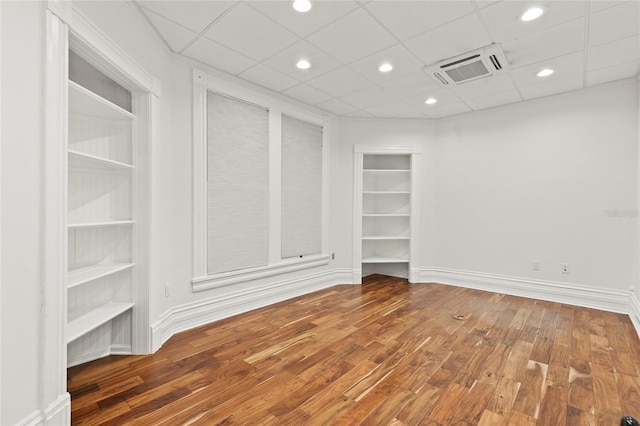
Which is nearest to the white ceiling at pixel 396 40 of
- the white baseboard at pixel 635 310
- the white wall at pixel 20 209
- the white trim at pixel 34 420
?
the white wall at pixel 20 209

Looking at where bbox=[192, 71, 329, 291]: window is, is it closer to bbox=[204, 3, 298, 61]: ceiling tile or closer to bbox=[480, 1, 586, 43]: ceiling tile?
bbox=[204, 3, 298, 61]: ceiling tile

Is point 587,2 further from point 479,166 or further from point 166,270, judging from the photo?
point 166,270

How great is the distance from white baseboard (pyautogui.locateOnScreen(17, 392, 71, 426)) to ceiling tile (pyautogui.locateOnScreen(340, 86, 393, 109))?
12.3 ft

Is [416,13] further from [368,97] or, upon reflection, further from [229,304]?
[229,304]

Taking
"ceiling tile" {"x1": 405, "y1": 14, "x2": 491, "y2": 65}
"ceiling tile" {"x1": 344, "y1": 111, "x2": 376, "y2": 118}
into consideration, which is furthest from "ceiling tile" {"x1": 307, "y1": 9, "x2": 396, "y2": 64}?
"ceiling tile" {"x1": 344, "y1": 111, "x2": 376, "y2": 118}

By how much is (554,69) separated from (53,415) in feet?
15.6

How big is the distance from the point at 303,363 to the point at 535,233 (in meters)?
3.57

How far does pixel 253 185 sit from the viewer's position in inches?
135

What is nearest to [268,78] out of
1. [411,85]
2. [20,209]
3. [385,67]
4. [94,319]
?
[385,67]

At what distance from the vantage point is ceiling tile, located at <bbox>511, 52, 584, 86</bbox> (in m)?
2.82

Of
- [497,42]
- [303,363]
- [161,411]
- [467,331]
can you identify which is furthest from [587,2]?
[161,411]

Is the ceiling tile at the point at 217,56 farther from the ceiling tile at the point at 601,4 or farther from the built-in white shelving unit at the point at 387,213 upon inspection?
the ceiling tile at the point at 601,4

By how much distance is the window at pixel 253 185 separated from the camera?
295 cm

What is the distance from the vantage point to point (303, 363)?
→ 87.0 inches
